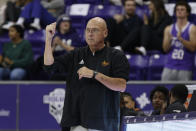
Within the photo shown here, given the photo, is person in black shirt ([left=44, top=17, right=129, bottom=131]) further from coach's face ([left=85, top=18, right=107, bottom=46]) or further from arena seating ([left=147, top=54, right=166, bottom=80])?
arena seating ([left=147, top=54, right=166, bottom=80])

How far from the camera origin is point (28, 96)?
11.0 metres

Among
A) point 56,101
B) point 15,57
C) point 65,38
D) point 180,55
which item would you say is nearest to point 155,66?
point 180,55

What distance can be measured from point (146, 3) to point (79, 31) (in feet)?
5.18

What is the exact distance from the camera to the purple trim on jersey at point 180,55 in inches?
412

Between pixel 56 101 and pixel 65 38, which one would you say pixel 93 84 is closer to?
pixel 56 101

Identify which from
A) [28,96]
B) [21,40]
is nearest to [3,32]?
[21,40]

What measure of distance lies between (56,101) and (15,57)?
4.43 ft

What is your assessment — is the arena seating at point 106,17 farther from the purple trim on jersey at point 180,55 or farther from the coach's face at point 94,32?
the coach's face at point 94,32

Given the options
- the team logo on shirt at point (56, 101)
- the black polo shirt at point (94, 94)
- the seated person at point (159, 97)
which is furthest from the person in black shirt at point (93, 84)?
the team logo on shirt at point (56, 101)

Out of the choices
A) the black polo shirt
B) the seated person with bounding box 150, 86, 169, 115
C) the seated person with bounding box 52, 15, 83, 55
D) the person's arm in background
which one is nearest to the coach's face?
the black polo shirt

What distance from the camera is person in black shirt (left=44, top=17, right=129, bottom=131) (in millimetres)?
6156

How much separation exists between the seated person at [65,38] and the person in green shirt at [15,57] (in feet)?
1.72

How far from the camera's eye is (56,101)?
1091cm

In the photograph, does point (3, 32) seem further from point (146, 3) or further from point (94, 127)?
point (94, 127)
